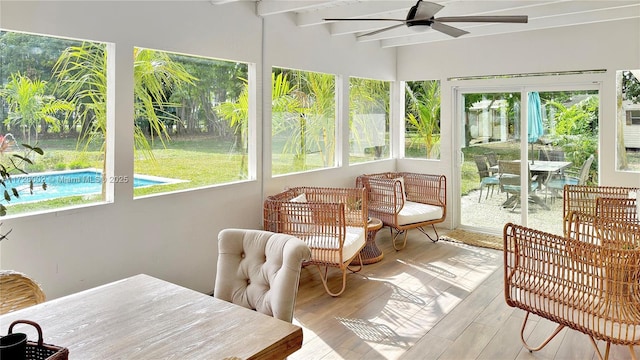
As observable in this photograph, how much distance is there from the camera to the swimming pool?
2779 mm

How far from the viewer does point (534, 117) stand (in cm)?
562

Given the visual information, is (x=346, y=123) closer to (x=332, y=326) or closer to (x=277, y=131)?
(x=277, y=131)

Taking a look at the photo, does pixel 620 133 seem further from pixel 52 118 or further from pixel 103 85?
pixel 52 118

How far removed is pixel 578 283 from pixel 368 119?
3.99m

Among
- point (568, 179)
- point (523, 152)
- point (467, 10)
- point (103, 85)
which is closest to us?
point (103, 85)

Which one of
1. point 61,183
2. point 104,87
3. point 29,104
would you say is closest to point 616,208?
point 104,87

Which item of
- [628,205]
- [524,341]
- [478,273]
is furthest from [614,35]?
[524,341]

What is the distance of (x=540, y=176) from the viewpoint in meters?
5.66

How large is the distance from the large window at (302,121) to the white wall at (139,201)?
0.19 meters

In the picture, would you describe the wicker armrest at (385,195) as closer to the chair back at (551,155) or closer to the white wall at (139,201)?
the white wall at (139,201)

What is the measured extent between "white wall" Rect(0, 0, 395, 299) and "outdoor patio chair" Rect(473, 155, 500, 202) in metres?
2.86

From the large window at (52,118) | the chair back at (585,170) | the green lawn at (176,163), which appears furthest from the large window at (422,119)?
the large window at (52,118)

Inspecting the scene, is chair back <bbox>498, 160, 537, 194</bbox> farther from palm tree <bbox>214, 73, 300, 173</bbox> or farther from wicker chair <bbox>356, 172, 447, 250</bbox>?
palm tree <bbox>214, 73, 300, 173</bbox>

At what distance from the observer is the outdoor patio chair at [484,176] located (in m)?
6.02
